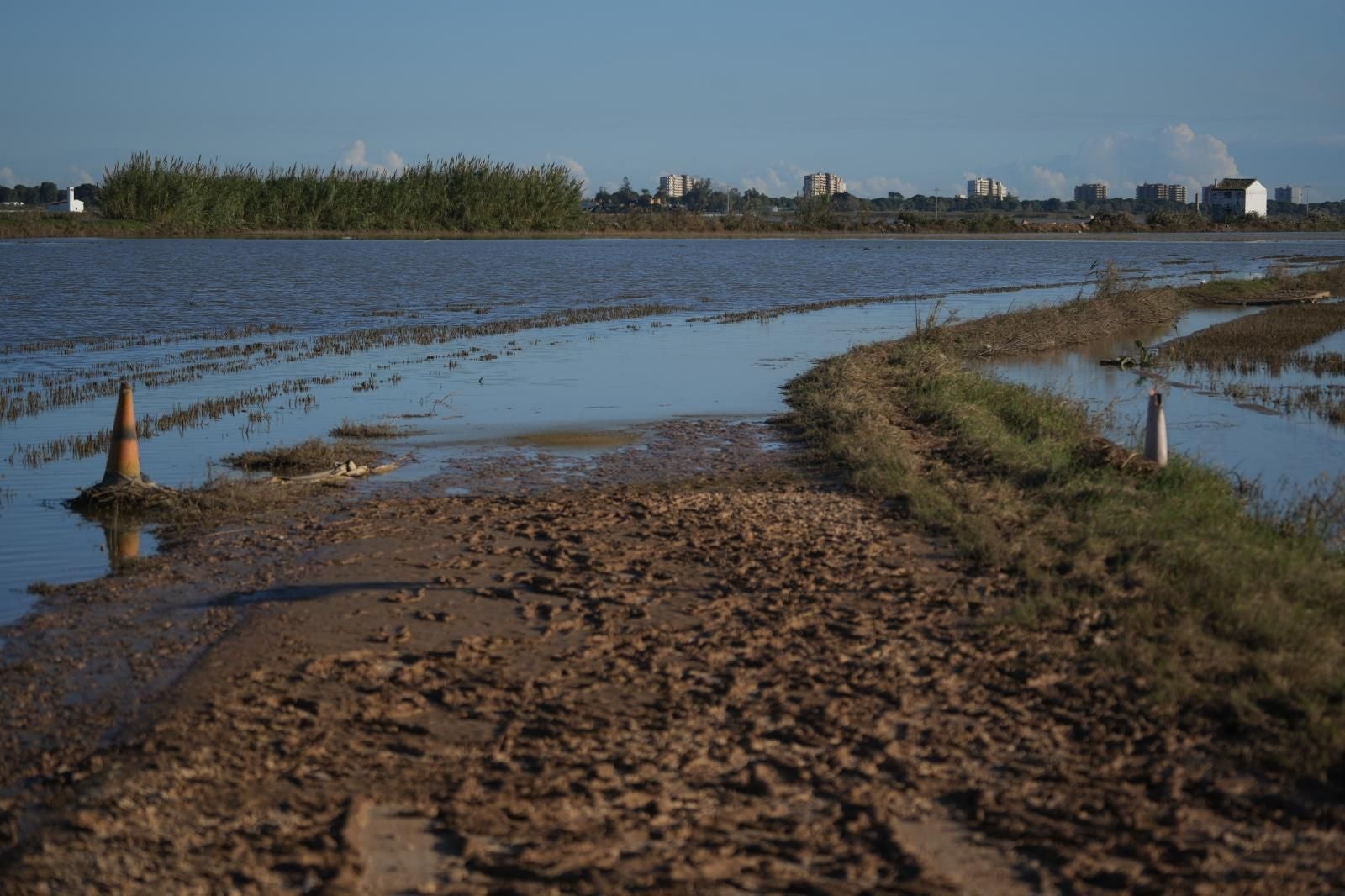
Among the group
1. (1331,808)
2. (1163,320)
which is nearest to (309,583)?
(1331,808)

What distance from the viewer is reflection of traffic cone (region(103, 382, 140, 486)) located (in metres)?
11.0

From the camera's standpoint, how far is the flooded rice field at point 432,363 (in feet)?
45.7

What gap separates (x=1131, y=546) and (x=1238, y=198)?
170m

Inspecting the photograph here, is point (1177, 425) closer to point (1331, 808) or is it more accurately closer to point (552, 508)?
point (552, 508)

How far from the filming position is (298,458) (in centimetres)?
1271

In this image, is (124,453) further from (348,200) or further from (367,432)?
(348,200)

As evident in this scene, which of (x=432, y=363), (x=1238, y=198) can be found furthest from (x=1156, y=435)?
(x=1238, y=198)

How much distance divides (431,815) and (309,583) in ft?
12.1

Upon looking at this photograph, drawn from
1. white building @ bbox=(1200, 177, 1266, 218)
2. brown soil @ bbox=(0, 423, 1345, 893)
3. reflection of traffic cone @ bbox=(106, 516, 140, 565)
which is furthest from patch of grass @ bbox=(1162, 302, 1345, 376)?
white building @ bbox=(1200, 177, 1266, 218)

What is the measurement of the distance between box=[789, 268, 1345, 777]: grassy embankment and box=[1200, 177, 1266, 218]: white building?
15676 centimetres

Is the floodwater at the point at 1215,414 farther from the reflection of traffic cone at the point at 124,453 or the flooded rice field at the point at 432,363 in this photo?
the reflection of traffic cone at the point at 124,453

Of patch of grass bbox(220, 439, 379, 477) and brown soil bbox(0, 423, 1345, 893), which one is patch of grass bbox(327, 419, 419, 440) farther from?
brown soil bbox(0, 423, 1345, 893)

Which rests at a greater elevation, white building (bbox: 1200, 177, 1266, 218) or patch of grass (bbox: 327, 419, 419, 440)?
white building (bbox: 1200, 177, 1266, 218)

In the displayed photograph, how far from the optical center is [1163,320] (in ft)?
109
